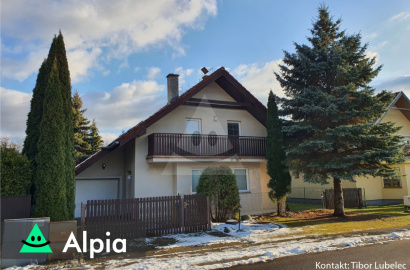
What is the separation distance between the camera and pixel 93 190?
16.2 metres

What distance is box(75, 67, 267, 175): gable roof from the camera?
13.3m

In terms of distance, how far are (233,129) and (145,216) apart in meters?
8.32

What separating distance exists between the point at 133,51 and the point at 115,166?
7.11 m

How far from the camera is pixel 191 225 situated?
10664 millimetres

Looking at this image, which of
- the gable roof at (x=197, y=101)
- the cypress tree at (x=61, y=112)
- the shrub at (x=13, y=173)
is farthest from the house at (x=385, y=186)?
the shrub at (x=13, y=173)

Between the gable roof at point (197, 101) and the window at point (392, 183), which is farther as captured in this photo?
the window at point (392, 183)

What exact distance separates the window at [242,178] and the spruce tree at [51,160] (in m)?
9.39

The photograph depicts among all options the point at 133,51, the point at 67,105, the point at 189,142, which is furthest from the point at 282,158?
the point at 67,105

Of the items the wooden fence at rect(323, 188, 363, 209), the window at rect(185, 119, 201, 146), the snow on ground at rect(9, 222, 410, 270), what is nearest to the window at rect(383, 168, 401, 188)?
the wooden fence at rect(323, 188, 363, 209)

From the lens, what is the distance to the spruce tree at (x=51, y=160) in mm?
8305

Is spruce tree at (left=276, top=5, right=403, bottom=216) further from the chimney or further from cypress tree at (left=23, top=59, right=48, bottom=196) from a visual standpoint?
cypress tree at (left=23, top=59, right=48, bottom=196)

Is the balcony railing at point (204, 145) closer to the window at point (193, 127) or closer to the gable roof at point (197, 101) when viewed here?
the window at point (193, 127)

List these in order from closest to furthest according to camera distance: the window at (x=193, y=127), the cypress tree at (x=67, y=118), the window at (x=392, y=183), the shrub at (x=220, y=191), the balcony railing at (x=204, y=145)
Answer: the cypress tree at (x=67, y=118) → the shrub at (x=220, y=191) → the balcony railing at (x=204, y=145) → the window at (x=193, y=127) → the window at (x=392, y=183)

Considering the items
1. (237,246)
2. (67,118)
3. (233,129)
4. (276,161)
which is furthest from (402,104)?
(67,118)
